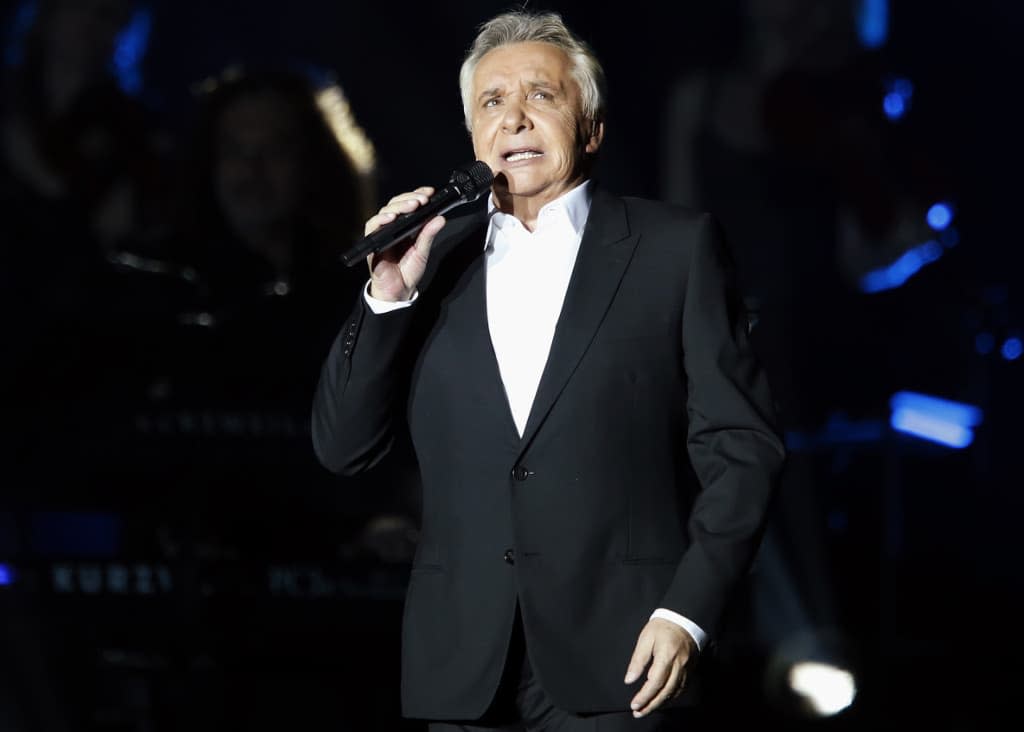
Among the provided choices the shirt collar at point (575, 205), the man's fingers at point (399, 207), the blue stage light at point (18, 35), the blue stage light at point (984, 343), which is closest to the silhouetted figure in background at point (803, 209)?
the blue stage light at point (984, 343)

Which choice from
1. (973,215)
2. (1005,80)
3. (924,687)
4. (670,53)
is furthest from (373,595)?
(1005,80)

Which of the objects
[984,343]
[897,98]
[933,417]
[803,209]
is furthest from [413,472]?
[897,98]

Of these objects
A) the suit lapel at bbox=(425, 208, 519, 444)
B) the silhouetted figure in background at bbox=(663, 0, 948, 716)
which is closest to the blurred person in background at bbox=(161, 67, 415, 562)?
the silhouetted figure in background at bbox=(663, 0, 948, 716)

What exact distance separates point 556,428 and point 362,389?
0.30m

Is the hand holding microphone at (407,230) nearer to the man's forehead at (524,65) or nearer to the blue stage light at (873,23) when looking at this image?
the man's forehead at (524,65)

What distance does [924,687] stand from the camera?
4.08 metres

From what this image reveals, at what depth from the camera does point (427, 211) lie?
6.10ft

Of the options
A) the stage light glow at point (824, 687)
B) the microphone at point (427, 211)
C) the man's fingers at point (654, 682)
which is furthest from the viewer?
the stage light glow at point (824, 687)

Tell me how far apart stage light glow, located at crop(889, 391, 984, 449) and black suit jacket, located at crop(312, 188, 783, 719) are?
2429 mm

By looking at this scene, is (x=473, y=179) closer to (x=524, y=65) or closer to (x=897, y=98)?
(x=524, y=65)

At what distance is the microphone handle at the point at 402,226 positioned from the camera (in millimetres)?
1785

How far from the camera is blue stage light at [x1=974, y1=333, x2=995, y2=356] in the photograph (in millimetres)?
4184

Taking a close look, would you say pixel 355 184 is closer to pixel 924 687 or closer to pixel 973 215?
pixel 973 215

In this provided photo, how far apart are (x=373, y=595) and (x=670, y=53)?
1.96 m
